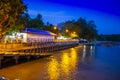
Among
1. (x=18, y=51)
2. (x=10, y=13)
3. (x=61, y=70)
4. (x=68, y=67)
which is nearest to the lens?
(x=61, y=70)

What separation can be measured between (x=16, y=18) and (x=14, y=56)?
8.00 m

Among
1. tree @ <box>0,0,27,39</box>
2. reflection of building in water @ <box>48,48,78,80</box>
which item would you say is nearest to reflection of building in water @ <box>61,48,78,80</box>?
reflection of building in water @ <box>48,48,78,80</box>

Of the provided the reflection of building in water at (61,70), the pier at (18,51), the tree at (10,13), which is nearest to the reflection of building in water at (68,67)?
the reflection of building in water at (61,70)

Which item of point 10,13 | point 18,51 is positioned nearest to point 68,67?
point 18,51

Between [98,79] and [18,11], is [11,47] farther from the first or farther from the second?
[98,79]

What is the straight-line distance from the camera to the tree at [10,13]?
4025cm

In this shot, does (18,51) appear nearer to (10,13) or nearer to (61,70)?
(10,13)

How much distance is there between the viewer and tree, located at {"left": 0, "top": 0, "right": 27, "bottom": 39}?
40.2 m

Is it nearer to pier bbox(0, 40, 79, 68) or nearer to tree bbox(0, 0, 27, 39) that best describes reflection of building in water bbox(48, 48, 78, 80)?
pier bbox(0, 40, 79, 68)

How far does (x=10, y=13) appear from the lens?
139 ft

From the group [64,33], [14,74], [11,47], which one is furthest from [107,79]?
[64,33]

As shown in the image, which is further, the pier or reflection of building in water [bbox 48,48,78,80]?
the pier

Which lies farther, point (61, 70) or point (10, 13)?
point (10, 13)

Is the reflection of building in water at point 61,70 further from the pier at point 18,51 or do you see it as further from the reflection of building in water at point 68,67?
the pier at point 18,51
